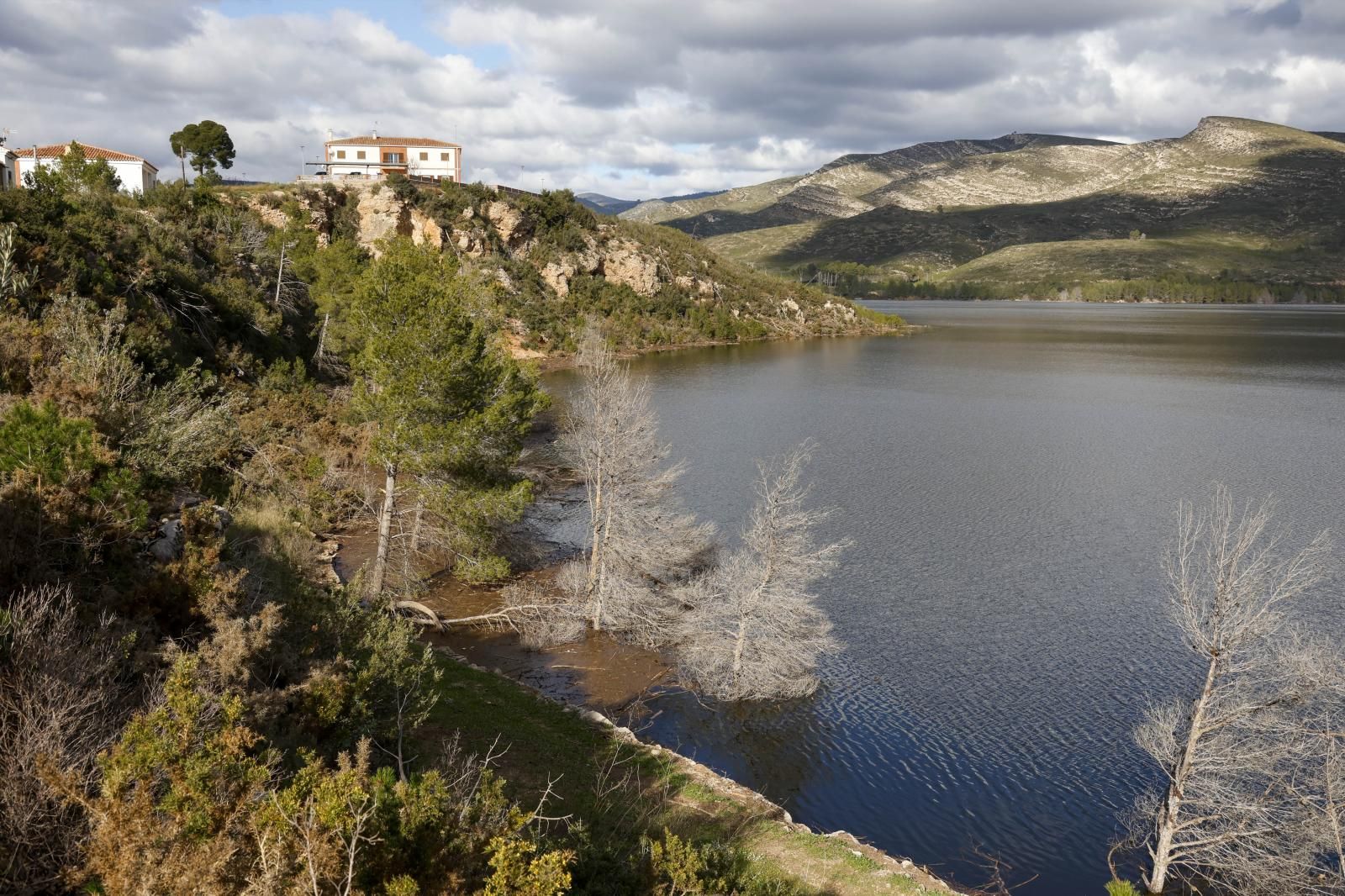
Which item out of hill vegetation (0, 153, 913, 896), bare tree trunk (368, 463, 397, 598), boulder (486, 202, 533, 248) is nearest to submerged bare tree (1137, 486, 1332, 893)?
hill vegetation (0, 153, 913, 896)

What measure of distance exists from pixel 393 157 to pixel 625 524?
267ft

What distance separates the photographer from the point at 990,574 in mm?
28031

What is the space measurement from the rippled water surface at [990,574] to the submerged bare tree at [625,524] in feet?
13.0

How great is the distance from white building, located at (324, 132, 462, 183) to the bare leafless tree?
8921cm

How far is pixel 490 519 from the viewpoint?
2383 cm

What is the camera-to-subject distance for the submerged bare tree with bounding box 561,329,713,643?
25078mm

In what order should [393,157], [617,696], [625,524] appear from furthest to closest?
[393,157] < [625,524] < [617,696]

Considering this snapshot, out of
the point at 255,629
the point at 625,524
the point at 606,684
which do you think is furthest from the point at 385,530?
the point at 255,629

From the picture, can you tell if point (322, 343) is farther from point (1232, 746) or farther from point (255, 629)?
point (1232, 746)

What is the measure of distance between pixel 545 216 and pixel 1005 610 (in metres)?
85.3

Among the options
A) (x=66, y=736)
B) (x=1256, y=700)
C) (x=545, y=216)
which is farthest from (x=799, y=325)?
(x=66, y=736)

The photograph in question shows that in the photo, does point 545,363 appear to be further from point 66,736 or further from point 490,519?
point 66,736

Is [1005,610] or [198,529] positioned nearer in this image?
[198,529]

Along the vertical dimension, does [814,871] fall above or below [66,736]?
below
